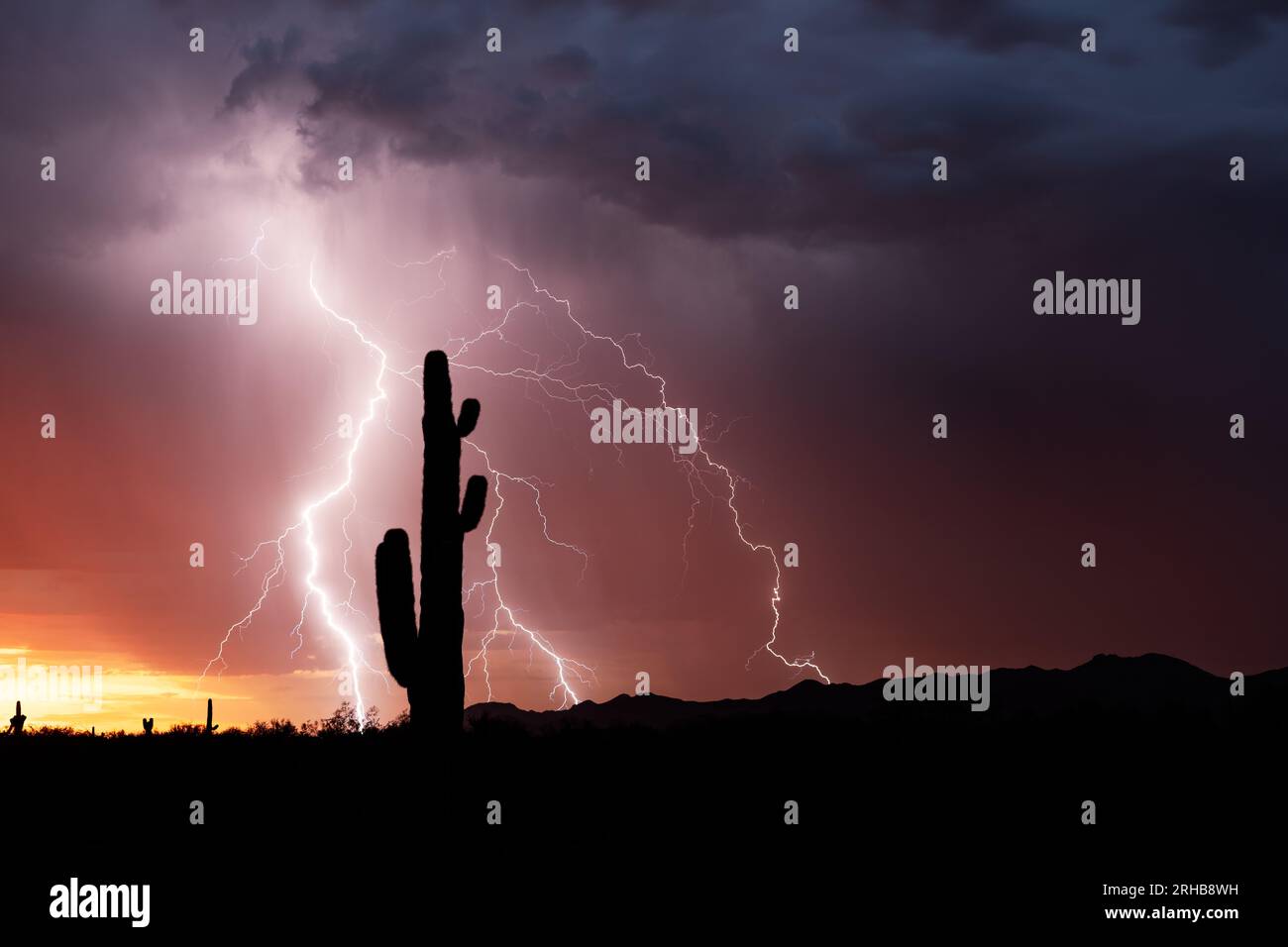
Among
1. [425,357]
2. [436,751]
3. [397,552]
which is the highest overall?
[425,357]

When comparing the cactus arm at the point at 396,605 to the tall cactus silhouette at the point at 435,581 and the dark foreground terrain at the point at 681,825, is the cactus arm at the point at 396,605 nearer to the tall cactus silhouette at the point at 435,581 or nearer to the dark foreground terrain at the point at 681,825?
the tall cactus silhouette at the point at 435,581

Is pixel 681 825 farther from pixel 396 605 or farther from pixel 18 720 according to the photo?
pixel 18 720

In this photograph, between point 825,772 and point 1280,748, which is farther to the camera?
point 1280,748

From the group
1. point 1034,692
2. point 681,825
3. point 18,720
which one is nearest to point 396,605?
point 681,825

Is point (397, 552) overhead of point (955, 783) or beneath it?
overhead
